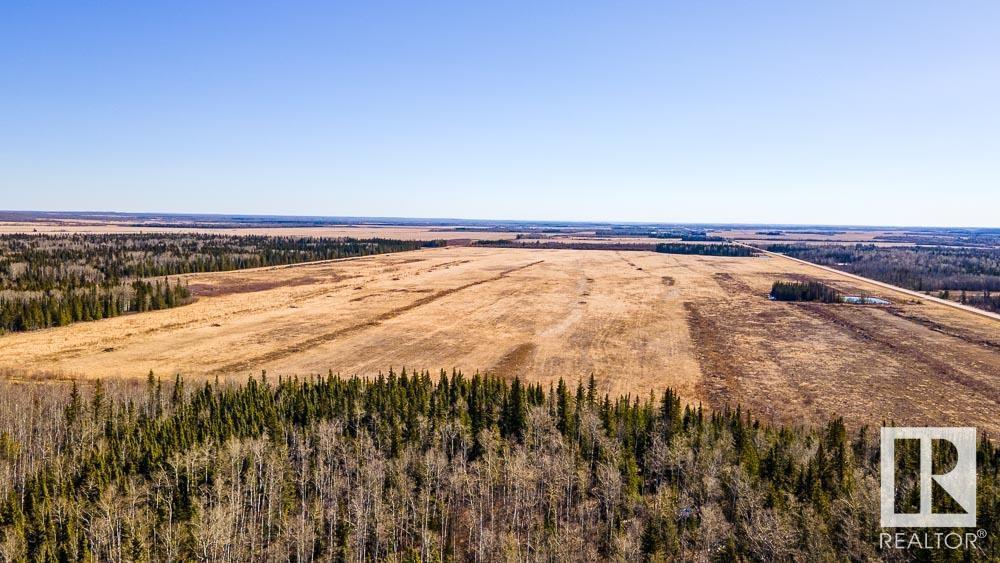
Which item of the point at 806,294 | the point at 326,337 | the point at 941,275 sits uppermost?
the point at 941,275

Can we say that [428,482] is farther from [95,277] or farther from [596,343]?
[95,277]

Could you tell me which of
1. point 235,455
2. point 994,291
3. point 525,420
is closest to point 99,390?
point 235,455

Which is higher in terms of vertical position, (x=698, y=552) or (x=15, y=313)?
(x=15, y=313)

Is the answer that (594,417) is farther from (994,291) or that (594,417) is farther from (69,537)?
(994,291)

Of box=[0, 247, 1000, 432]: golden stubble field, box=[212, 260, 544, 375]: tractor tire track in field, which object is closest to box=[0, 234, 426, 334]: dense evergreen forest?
box=[0, 247, 1000, 432]: golden stubble field

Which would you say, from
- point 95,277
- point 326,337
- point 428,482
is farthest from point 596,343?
point 95,277

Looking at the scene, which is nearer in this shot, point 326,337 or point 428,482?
point 428,482

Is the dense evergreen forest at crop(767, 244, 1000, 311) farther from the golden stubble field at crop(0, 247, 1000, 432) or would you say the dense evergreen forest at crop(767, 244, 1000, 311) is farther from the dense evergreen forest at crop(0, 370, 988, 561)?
the dense evergreen forest at crop(0, 370, 988, 561)
